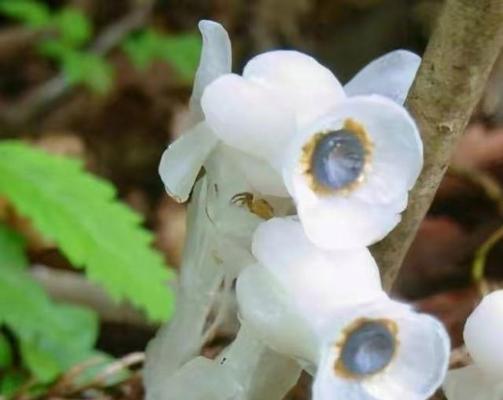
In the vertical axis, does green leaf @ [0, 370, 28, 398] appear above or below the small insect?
below

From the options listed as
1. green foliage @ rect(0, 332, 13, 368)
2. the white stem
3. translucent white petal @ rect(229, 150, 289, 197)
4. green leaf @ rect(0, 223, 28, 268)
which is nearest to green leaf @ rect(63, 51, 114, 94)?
green leaf @ rect(0, 223, 28, 268)

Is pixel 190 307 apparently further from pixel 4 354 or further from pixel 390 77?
pixel 4 354

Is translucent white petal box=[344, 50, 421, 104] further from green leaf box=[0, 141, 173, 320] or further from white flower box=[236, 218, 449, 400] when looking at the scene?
green leaf box=[0, 141, 173, 320]

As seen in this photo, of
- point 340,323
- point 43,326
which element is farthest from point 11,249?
point 340,323

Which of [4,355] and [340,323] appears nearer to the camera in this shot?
[340,323]

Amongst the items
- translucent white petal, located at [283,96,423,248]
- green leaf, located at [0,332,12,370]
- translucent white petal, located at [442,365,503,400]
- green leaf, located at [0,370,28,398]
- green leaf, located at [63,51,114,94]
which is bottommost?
green leaf, located at [63,51,114,94]

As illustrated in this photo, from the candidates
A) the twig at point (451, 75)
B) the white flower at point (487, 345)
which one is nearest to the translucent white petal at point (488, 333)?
the white flower at point (487, 345)
